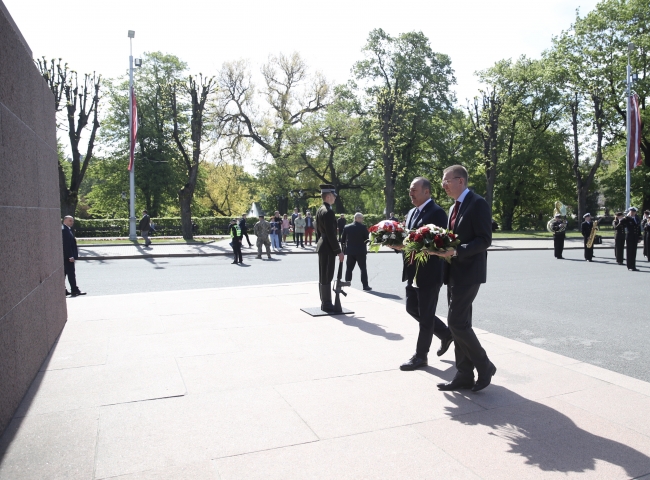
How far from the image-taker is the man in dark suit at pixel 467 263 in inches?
173

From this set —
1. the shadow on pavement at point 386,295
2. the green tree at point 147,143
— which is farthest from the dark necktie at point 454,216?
the green tree at point 147,143

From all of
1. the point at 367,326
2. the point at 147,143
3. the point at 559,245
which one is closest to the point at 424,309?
the point at 367,326

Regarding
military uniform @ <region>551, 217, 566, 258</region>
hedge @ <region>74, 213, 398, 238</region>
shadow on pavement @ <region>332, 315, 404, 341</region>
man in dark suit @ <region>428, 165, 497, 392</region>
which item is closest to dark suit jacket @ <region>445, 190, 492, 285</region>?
man in dark suit @ <region>428, 165, 497, 392</region>

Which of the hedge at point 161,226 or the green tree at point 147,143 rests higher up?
the green tree at point 147,143

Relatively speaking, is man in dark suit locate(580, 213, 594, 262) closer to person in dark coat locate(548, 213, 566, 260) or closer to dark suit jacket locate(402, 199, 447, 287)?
person in dark coat locate(548, 213, 566, 260)

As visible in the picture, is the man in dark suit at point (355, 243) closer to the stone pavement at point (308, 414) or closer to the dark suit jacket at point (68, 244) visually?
the stone pavement at point (308, 414)

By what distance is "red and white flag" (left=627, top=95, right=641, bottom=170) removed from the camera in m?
26.1

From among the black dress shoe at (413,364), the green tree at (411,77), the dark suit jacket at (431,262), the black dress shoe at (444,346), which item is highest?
the green tree at (411,77)

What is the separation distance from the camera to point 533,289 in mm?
11570

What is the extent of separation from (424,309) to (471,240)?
3.65 ft

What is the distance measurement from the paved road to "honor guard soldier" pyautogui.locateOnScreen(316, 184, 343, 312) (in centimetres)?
201

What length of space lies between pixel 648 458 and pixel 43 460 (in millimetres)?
3947

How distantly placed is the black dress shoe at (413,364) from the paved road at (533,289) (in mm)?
2037

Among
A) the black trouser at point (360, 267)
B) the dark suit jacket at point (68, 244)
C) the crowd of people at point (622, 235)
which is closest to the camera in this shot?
the dark suit jacket at point (68, 244)
